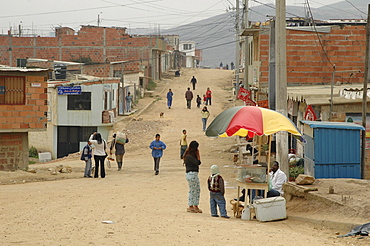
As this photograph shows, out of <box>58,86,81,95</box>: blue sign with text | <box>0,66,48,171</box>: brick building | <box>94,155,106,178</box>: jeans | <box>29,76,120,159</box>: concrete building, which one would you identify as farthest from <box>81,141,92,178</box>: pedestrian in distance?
<box>29,76,120,159</box>: concrete building

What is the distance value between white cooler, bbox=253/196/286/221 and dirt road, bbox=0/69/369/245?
0.17 m

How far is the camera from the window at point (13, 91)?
64.5 ft

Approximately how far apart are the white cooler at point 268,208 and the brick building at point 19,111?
444 inches

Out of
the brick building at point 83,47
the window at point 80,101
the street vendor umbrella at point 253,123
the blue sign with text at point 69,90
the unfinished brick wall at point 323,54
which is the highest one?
the brick building at point 83,47

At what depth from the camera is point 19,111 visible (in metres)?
19.9

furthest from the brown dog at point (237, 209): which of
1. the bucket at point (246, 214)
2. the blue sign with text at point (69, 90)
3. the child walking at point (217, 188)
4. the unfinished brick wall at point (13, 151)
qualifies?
the blue sign with text at point (69, 90)

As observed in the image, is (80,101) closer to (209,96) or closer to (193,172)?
(209,96)

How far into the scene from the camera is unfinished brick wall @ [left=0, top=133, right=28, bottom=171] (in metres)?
19.9

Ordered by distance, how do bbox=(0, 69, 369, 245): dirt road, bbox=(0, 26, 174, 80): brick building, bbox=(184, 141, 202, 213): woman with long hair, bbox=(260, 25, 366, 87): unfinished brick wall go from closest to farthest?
bbox=(0, 69, 369, 245): dirt road → bbox=(184, 141, 202, 213): woman with long hair → bbox=(260, 25, 366, 87): unfinished brick wall → bbox=(0, 26, 174, 80): brick building

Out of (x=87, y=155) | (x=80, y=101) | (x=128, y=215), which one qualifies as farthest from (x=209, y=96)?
(x=128, y=215)

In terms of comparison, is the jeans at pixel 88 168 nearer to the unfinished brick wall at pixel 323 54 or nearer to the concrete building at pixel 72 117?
the unfinished brick wall at pixel 323 54

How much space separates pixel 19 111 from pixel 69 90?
500 inches

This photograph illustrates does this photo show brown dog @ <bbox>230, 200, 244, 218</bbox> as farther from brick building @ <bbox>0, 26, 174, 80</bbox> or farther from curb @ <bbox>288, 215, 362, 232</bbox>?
brick building @ <bbox>0, 26, 174, 80</bbox>

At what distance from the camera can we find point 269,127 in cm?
1100
